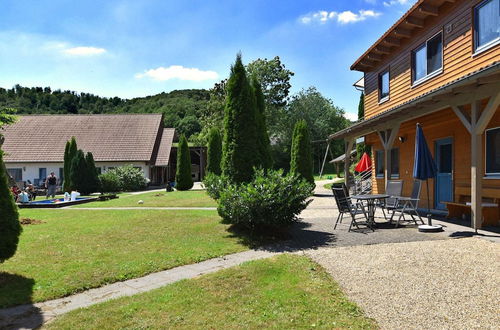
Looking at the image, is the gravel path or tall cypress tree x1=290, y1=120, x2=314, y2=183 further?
tall cypress tree x1=290, y1=120, x2=314, y2=183

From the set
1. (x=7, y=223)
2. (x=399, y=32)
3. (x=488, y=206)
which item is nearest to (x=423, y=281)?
(x=488, y=206)

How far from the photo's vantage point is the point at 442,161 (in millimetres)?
10547

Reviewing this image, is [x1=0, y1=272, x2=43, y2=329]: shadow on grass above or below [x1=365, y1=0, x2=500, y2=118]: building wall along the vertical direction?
below

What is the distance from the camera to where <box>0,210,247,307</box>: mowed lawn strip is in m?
4.67

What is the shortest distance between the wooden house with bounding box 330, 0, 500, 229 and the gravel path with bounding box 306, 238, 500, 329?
7.40 ft

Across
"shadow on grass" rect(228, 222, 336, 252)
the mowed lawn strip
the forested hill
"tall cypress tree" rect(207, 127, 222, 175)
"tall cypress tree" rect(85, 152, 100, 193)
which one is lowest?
the mowed lawn strip

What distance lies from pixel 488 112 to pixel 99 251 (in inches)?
310

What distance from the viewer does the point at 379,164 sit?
49.2 ft

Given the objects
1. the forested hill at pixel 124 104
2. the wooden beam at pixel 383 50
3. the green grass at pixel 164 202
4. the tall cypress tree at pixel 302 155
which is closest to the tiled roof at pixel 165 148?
the green grass at pixel 164 202

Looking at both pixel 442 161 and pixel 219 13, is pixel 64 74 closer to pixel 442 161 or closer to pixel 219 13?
pixel 219 13

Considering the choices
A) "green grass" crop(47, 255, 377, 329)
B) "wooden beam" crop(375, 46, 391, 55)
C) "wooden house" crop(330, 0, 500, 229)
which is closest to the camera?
"green grass" crop(47, 255, 377, 329)

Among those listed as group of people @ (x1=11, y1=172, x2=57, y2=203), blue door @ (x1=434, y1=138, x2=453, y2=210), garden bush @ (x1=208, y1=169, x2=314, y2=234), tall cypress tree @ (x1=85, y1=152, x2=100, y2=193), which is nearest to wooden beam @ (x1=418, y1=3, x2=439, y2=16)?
blue door @ (x1=434, y1=138, x2=453, y2=210)

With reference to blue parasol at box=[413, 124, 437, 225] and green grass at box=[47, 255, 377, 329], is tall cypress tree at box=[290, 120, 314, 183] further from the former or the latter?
green grass at box=[47, 255, 377, 329]

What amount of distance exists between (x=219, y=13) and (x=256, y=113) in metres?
A: 4.77
